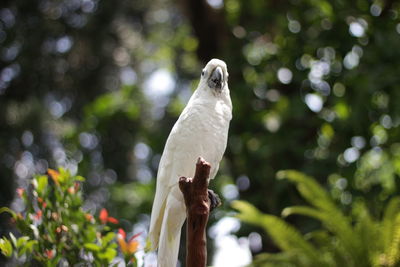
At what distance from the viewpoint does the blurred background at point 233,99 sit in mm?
3400

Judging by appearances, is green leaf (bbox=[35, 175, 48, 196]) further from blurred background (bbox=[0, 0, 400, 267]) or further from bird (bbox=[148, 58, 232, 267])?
blurred background (bbox=[0, 0, 400, 267])

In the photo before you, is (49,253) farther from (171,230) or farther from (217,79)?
(217,79)

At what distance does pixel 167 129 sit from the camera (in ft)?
13.8

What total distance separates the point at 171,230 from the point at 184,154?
0.25m

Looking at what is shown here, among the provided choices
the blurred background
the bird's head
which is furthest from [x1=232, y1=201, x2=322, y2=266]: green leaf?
the bird's head

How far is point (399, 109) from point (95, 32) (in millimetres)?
2870

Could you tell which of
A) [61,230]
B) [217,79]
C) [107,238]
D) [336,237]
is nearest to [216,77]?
[217,79]

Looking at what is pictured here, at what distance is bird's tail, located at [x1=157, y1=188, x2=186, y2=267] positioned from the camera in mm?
1725

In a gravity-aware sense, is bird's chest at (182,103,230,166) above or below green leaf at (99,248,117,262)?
above

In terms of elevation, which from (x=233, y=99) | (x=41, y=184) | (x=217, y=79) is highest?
(x=217, y=79)

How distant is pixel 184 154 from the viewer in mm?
1773

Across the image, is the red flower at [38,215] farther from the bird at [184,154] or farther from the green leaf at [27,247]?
the bird at [184,154]

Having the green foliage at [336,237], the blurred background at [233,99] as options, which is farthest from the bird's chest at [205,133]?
the blurred background at [233,99]

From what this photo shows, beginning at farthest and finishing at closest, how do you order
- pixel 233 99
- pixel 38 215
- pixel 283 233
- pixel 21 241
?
pixel 233 99 < pixel 283 233 < pixel 38 215 < pixel 21 241
